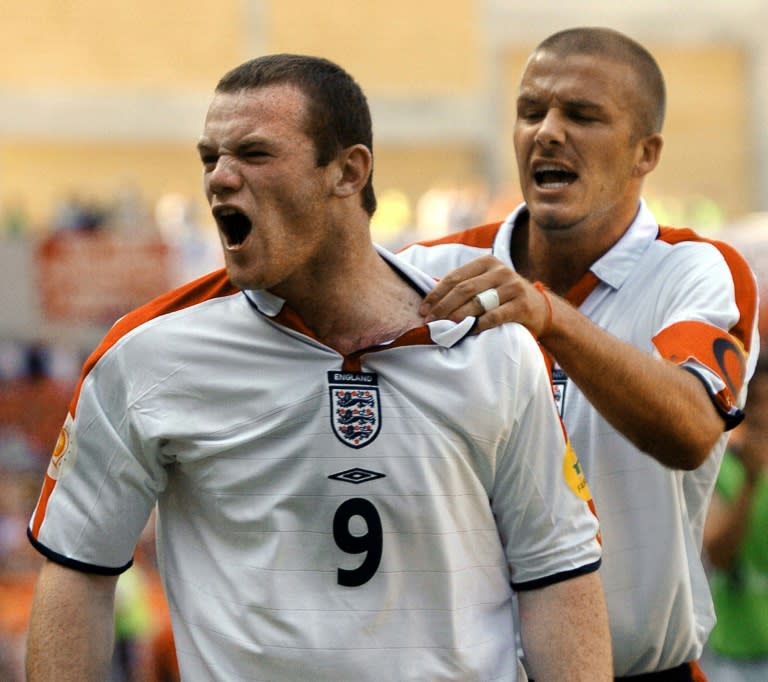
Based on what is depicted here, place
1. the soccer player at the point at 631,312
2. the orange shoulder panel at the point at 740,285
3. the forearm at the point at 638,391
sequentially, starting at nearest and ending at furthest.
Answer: the forearm at the point at 638,391, the soccer player at the point at 631,312, the orange shoulder panel at the point at 740,285

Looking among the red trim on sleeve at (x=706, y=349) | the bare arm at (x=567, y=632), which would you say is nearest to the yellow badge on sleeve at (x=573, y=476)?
the bare arm at (x=567, y=632)

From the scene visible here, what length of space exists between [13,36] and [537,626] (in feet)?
80.3

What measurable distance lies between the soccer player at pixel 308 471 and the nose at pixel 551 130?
92 centimetres

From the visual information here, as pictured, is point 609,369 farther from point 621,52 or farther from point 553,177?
point 621,52

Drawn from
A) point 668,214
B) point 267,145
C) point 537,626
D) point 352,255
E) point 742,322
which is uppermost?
point 267,145

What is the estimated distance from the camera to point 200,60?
27453mm

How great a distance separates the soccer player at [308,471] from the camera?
308 centimetres

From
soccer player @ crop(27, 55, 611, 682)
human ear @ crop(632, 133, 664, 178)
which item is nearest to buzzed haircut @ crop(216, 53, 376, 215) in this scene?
soccer player @ crop(27, 55, 611, 682)

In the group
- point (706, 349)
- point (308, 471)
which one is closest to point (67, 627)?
point (308, 471)

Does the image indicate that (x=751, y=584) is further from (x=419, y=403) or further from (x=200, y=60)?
(x=200, y=60)

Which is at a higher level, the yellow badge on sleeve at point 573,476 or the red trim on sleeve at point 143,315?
the red trim on sleeve at point 143,315

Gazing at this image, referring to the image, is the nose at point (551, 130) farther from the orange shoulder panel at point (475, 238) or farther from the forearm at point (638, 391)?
the forearm at point (638, 391)

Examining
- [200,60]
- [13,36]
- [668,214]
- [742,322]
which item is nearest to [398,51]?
[200,60]

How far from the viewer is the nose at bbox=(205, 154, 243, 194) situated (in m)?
3.04
